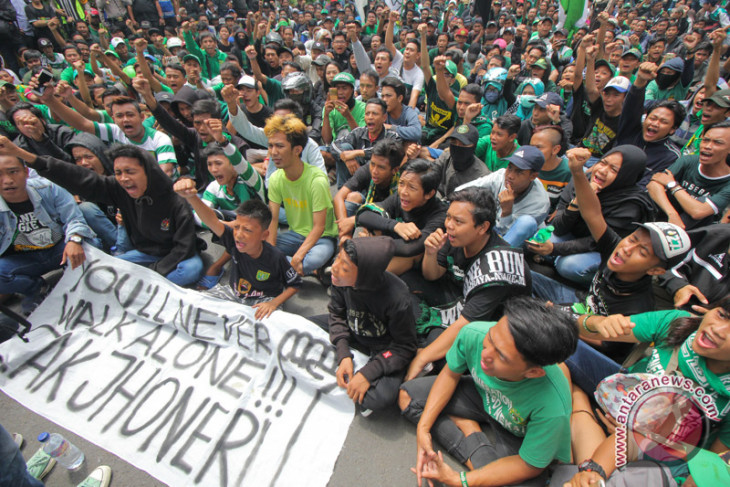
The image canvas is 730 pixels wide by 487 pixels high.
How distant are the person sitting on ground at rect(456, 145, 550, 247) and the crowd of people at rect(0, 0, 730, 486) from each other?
0.02 metres

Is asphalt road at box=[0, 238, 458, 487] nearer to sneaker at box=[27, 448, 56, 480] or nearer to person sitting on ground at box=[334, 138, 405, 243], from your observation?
sneaker at box=[27, 448, 56, 480]

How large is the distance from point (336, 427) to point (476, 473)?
3.37 feet

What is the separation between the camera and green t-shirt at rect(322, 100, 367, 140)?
19.3ft

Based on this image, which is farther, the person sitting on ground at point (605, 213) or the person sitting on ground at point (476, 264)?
the person sitting on ground at point (605, 213)

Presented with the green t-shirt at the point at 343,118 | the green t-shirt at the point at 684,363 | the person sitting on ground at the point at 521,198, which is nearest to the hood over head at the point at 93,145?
the green t-shirt at the point at 343,118

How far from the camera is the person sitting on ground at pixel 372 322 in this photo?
8.23 ft

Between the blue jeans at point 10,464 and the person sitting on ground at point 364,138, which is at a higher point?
the person sitting on ground at point 364,138

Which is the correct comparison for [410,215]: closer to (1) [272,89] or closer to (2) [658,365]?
(2) [658,365]

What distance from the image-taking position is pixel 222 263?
4.28 metres

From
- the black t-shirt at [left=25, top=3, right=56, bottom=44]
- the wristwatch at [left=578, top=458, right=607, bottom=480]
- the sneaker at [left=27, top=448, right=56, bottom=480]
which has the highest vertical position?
the black t-shirt at [left=25, top=3, right=56, bottom=44]

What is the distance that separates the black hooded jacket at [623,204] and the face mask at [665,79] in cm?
422

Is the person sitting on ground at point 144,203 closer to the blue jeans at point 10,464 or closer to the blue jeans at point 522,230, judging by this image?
the blue jeans at point 10,464

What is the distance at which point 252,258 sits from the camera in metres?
3.46

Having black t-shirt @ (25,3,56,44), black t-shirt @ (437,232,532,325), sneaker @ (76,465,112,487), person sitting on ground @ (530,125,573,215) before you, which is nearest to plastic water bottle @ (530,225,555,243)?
person sitting on ground @ (530,125,573,215)
